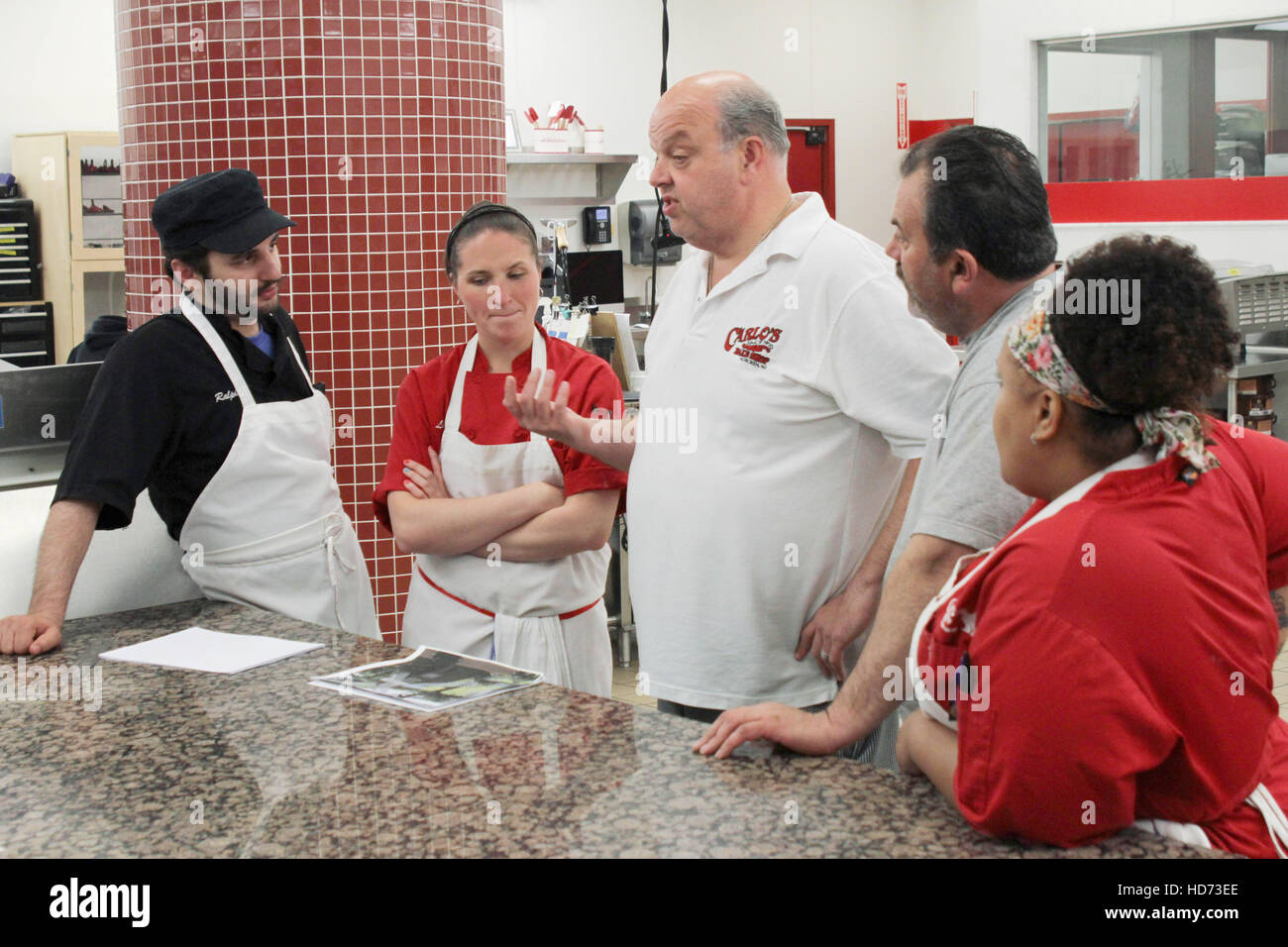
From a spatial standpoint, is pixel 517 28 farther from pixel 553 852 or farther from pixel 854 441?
pixel 553 852

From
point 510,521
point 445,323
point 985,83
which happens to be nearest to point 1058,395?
point 510,521

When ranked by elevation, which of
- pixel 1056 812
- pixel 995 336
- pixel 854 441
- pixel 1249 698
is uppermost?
pixel 995 336

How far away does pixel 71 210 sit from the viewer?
743cm

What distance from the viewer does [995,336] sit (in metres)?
1.55

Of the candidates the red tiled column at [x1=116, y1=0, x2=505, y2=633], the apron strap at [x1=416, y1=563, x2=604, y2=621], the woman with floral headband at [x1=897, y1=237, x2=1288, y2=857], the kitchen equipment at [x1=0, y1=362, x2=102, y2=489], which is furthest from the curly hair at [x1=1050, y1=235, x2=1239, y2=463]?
the red tiled column at [x1=116, y1=0, x2=505, y2=633]

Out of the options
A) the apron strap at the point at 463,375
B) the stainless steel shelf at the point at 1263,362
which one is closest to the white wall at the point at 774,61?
the stainless steel shelf at the point at 1263,362

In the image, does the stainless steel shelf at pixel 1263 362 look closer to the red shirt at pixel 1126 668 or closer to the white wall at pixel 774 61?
the red shirt at pixel 1126 668

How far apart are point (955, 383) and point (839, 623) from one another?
1.50ft

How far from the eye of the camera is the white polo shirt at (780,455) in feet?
6.13

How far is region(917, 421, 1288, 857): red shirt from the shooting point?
1.11m

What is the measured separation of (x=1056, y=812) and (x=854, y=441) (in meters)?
0.83

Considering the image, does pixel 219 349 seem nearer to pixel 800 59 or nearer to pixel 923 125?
pixel 800 59

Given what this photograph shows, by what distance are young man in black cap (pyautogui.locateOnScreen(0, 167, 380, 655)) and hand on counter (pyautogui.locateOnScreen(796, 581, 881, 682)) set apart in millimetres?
931
